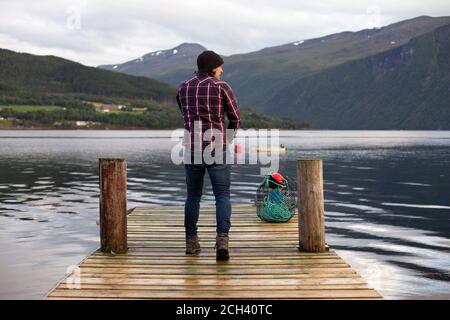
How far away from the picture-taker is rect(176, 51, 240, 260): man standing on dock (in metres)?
9.31

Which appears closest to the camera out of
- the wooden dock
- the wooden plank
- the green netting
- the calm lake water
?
the wooden plank

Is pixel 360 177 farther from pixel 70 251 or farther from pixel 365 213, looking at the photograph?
pixel 70 251

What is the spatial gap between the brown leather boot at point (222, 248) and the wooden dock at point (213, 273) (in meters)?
0.12

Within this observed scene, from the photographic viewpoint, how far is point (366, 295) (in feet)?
25.5

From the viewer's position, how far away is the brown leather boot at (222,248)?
9.57 m

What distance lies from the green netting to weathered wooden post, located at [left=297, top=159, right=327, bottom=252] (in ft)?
11.0

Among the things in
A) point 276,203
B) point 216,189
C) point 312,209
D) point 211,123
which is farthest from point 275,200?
point 211,123

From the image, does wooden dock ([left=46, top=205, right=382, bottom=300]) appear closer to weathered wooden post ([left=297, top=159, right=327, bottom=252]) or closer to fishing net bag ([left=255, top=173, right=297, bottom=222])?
weathered wooden post ([left=297, top=159, right=327, bottom=252])

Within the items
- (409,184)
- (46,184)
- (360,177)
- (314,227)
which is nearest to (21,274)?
(314,227)

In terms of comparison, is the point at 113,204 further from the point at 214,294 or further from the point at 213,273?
the point at 214,294

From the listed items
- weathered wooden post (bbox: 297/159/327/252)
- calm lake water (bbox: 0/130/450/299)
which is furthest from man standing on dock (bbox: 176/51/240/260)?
calm lake water (bbox: 0/130/450/299)

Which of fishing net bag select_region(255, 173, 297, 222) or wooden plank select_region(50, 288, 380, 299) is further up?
fishing net bag select_region(255, 173, 297, 222)

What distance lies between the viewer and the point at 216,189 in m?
9.45

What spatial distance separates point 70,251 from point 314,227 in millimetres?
6549
